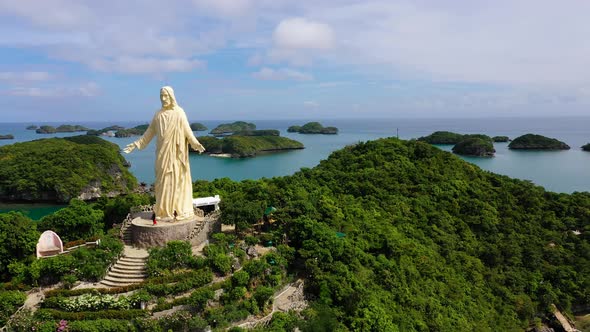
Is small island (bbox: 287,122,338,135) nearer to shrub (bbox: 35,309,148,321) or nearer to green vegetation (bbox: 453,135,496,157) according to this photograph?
green vegetation (bbox: 453,135,496,157)

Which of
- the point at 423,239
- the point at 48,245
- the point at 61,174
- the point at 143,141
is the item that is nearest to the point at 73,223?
the point at 48,245

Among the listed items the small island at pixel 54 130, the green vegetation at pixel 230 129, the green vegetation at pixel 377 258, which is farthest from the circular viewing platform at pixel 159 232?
the small island at pixel 54 130

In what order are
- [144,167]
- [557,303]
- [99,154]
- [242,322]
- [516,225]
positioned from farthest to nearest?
[144,167]
[99,154]
[516,225]
[557,303]
[242,322]

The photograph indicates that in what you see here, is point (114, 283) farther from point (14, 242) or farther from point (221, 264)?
point (14, 242)

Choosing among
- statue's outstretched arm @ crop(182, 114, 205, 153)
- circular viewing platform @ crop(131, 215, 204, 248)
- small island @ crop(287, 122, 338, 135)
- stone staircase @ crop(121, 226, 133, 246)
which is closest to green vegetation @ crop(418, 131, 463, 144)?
small island @ crop(287, 122, 338, 135)

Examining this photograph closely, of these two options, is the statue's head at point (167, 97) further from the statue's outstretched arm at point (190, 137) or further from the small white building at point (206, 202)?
the small white building at point (206, 202)

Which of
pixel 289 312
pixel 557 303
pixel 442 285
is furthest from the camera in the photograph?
pixel 557 303

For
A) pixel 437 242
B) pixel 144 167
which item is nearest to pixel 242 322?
pixel 437 242

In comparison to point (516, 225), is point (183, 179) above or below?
above

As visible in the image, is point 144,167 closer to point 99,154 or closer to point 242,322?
point 99,154
